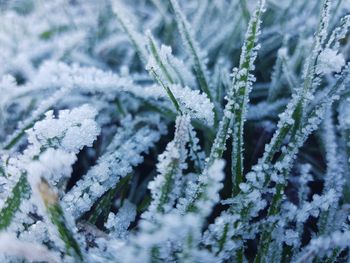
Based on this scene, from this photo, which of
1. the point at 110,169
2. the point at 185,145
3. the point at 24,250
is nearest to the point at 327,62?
the point at 185,145

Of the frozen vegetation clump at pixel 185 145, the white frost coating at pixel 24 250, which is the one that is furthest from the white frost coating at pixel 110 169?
the white frost coating at pixel 24 250

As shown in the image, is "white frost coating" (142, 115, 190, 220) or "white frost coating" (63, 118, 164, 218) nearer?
"white frost coating" (142, 115, 190, 220)

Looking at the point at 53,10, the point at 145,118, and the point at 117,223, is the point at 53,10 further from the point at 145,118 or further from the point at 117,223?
the point at 117,223

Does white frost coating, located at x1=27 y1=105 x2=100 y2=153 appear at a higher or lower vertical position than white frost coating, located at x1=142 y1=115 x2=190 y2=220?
higher

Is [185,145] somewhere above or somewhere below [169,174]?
above

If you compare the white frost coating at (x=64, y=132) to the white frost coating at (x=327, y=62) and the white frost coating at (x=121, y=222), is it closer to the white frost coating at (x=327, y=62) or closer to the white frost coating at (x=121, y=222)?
the white frost coating at (x=121, y=222)

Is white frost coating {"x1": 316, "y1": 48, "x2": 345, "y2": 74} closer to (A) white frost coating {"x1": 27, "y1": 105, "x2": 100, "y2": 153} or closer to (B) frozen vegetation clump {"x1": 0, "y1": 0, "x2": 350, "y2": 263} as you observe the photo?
(B) frozen vegetation clump {"x1": 0, "y1": 0, "x2": 350, "y2": 263}

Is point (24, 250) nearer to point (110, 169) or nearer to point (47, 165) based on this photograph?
point (47, 165)

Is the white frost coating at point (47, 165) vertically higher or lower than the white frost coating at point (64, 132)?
lower

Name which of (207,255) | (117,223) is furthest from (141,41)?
(207,255)

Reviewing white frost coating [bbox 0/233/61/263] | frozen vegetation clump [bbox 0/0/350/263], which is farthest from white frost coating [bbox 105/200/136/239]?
white frost coating [bbox 0/233/61/263]
